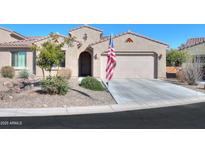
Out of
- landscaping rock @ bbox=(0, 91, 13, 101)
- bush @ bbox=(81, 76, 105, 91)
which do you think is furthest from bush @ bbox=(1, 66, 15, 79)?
landscaping rock @ bbox=(0, 91, 13, 101)

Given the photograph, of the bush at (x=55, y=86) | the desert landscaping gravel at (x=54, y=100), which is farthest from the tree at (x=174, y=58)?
the bush at (x=55, y=86)

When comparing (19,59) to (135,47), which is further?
(135,47)

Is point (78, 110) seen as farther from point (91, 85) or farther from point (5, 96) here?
point (91, 85)

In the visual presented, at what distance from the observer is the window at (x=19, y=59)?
24125 mm

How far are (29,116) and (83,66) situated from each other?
61.0ft

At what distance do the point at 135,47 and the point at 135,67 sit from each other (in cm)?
181

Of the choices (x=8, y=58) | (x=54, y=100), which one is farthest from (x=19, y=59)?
(x=54, y=100)

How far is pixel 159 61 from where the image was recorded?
2542 centimetres

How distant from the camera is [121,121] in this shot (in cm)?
902

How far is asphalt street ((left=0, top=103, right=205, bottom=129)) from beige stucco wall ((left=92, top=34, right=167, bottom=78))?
14747mm

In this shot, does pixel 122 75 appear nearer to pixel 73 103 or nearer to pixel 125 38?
pixel 125 38

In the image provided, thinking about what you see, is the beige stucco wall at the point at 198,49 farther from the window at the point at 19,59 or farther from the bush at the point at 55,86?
the bush at the point at 55,86

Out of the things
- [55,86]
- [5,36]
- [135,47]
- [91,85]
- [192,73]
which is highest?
[5,36]

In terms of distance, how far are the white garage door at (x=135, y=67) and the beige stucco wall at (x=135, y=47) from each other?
0.65 m
